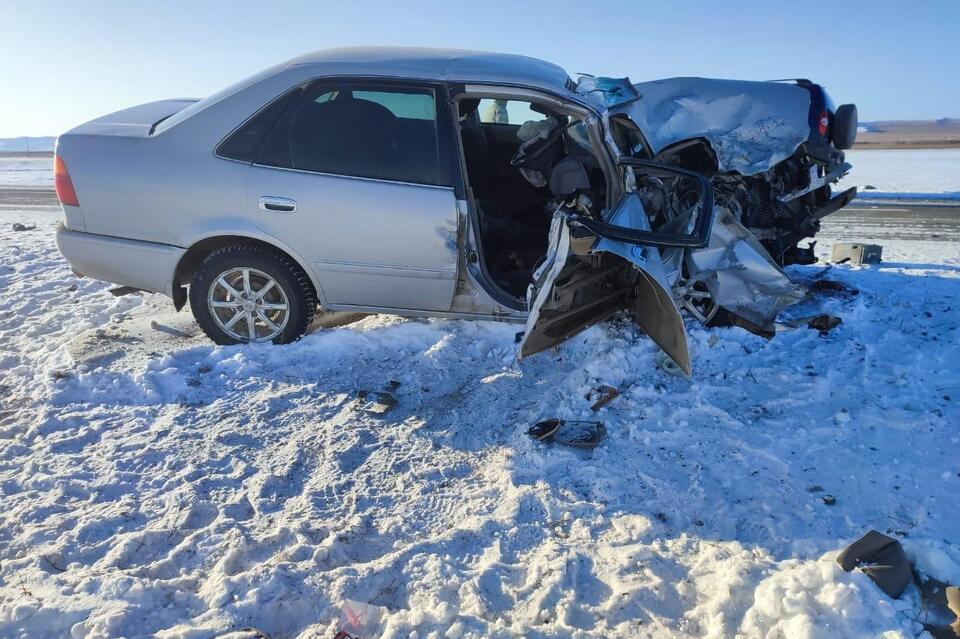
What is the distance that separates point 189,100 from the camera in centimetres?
509

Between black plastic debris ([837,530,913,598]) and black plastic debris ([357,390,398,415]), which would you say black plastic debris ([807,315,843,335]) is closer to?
black plastic debris ([837,530,913,598])

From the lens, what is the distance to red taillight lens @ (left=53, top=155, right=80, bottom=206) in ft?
13.2

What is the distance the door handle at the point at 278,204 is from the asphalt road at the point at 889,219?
6824 mm

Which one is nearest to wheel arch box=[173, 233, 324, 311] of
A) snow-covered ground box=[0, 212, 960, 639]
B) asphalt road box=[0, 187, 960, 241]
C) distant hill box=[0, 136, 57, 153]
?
snow-covered ground box=[0, 212, 960, 639]

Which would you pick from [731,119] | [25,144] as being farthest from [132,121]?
[25,144]

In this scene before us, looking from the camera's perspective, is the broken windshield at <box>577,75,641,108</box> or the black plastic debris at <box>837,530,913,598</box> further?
the broken windshield at <box>577,75,641,108</box>

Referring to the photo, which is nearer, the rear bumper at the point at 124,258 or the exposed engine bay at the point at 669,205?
the exposed engine bay at the point at 669,205

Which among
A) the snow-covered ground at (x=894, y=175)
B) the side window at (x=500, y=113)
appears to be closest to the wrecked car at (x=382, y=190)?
the side window at (x=500, y=113)

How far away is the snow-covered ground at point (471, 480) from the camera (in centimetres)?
217

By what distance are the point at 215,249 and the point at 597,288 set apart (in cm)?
241

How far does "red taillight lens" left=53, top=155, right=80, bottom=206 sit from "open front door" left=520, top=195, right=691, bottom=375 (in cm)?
297

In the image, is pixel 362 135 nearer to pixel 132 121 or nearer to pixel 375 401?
pixel 375 401

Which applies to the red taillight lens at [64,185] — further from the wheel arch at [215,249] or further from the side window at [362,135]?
the side window at [362,135]

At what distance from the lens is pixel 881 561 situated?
87.7 inches
